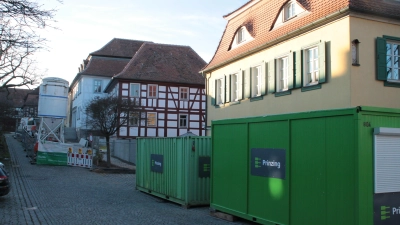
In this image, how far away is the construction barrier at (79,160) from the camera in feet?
88.4

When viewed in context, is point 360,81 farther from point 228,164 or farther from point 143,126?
point 143,126

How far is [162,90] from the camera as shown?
4153 centimetres

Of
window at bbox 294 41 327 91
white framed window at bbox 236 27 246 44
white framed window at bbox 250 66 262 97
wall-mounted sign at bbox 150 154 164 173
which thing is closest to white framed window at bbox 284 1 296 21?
window at bbox 294 41 327 91

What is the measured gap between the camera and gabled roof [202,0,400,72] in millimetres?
15078

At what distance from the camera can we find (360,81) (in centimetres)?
1478

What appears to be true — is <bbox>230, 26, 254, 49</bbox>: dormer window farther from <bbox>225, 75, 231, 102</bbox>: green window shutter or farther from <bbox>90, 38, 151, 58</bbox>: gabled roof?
<bbox>90, 38, 151, 58</bbox>: gabled roof

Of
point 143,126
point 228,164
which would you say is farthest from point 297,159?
point 143,126

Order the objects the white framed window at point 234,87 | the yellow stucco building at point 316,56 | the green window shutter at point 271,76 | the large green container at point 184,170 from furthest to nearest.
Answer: the white framed window at point 234,87 < the green window shutter at point 271,76 < the yellow stucco building at point 316,56 < the large green container at point 184,170

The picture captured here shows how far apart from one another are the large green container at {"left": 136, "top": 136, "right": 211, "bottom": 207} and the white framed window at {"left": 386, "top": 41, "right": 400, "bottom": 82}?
7.02 meters

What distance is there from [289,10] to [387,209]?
492 inches

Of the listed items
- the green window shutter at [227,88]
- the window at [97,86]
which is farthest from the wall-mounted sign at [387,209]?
the window at [97,86]

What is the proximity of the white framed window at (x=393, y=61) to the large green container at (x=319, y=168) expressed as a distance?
750 cm

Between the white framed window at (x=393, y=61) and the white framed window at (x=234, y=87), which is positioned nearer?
the white framed window at (x=393, y=61)

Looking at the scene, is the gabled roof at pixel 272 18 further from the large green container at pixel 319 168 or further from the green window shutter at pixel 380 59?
the large green container at pixel 319 168
